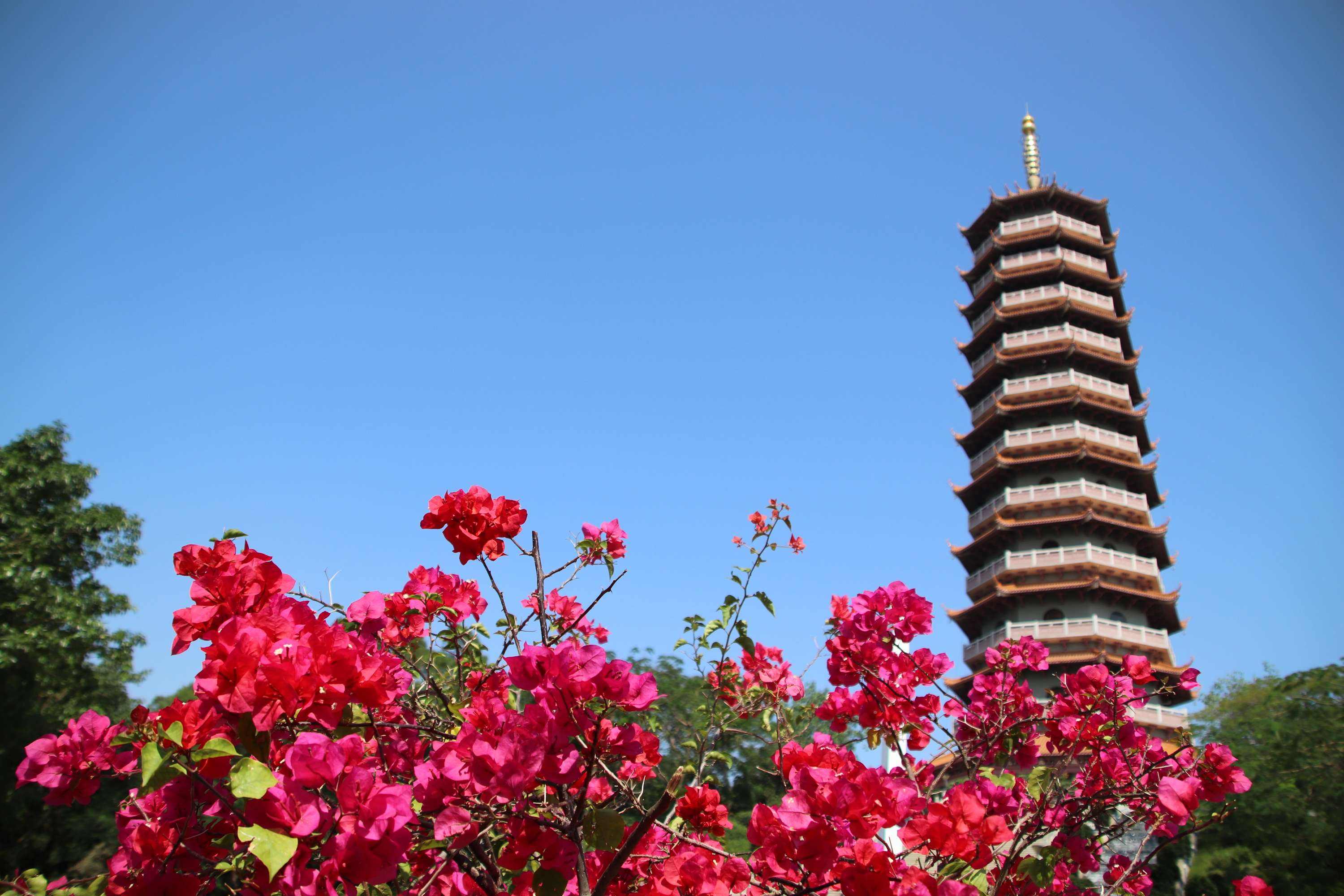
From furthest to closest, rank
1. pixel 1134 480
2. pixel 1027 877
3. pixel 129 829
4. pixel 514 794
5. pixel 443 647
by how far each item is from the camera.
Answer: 1. pixel 1134 480
2. pixel 443 647
3. pixel 1027 877
4. pixel 129 829
5. pixel 514 794

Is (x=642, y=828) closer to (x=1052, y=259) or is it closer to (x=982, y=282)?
(x=1052, y=259)

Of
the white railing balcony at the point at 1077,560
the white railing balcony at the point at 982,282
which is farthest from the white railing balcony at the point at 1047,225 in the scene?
the white railing balcony at the point at 1077,560

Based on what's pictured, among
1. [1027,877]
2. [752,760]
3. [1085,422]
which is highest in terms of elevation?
[1085,422]

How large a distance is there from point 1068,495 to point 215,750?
2320 cm

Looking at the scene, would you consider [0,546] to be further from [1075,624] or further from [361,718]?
[1075,624]

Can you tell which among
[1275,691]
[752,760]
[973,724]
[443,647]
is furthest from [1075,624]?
[443,647]

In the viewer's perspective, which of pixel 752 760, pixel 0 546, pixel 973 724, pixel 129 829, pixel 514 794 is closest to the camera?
pixel 514 794

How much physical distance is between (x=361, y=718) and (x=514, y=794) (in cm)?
117

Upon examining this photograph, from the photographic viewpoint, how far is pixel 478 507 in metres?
1.93

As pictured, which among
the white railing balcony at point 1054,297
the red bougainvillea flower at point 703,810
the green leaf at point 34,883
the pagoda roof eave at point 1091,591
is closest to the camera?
the green leaf at point 34,883

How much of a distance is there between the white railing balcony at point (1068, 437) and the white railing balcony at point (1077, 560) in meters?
2.99

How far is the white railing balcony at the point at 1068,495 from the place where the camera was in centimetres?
2131

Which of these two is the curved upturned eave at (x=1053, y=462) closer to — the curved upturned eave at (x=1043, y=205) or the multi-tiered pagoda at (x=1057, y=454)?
the multi-tiered pagoda at (x=1057, y=454)

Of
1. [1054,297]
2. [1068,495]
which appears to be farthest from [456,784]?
[1054,297]
